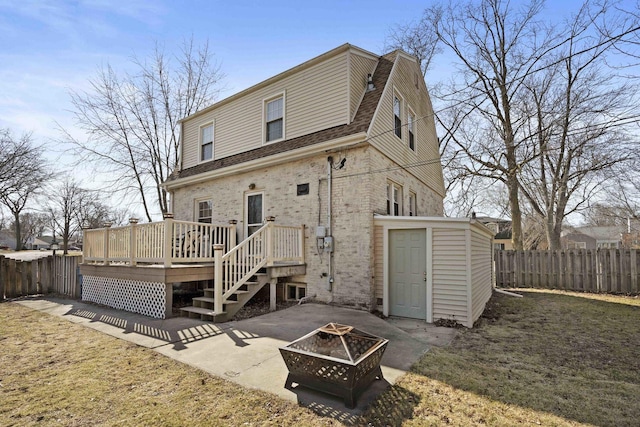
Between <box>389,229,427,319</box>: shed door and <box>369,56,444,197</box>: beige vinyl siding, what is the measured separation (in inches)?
100

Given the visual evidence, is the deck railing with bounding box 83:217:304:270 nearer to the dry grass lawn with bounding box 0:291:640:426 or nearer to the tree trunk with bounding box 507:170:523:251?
the dry grass lawn with bounding box 0:291:640:426

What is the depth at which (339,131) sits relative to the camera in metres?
8.31

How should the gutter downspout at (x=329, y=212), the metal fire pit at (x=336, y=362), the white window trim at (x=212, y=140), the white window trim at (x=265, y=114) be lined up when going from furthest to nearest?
the white window trim at (x=212, y=140), the white window trim at (x=265, y=114), the gutter downspout at (x=329, y=212), the metal fire pit at (x=336, y=362)

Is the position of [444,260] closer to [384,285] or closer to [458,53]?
[384,285]

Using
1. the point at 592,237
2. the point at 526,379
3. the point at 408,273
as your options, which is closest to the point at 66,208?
the point at 408,273

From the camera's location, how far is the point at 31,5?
6539mm

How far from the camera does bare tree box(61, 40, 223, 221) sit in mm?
15945

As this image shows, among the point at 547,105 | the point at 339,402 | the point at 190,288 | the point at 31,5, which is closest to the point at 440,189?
the point at 547,105

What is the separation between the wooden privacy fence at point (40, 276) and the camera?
999 cm

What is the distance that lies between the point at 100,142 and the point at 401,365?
18.0m

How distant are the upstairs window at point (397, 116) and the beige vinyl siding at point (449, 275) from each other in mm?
4104

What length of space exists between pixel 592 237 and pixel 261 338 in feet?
162

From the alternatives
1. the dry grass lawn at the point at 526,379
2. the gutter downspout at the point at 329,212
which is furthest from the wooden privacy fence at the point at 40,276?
the dry grass lawn at the point at 526,379

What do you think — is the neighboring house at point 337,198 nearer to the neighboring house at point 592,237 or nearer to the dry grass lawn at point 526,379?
the dry grass lawn at point 526,379
